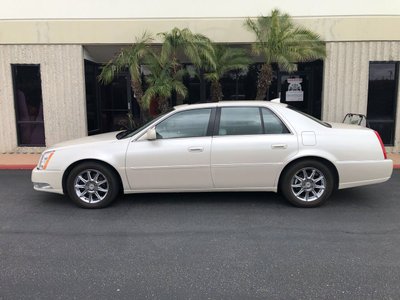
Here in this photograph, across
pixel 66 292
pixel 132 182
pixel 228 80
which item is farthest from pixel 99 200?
pixel 228 80

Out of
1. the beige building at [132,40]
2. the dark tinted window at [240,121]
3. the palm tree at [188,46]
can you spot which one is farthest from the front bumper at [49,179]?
the beige building at [132,40]

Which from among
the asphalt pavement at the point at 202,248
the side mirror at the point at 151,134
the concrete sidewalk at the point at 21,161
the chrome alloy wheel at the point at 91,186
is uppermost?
the side mirror at the point at 151,134

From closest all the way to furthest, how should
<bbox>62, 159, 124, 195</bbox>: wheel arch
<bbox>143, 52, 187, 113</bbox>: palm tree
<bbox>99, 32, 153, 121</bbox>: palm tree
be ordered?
<bbox>62, 159, 124, 195</bbox>: wheel arch
<bbox>143, 52, 187, 113</bbox>: palm tree
<bbox>99, 32, 153, 121</bbox>: palm tree

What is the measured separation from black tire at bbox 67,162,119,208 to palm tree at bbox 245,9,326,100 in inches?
203

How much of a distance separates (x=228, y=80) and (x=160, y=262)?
817cm

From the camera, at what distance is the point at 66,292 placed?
3330 millimetres

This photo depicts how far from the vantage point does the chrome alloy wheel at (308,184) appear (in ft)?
18.1

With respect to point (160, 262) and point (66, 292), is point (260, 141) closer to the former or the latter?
point (160, 262)

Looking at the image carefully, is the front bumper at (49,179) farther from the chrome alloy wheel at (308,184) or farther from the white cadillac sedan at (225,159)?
the chrome alloy wheel at (308,184)

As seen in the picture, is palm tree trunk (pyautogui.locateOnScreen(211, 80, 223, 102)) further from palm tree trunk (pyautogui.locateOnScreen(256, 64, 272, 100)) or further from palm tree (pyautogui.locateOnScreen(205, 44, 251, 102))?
palm tree trunk (pyautogui.locateOnScreen(256, 64, 272, 100))

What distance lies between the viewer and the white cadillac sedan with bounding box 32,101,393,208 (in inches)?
215

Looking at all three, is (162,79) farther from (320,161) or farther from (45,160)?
(320,161)

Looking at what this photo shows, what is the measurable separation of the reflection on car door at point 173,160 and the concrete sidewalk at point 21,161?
14.2ft

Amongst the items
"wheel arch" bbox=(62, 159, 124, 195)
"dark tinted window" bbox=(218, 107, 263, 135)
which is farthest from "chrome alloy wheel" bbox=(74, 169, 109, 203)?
"dark tinted window" bbox=(218, 107, 263, 135)
